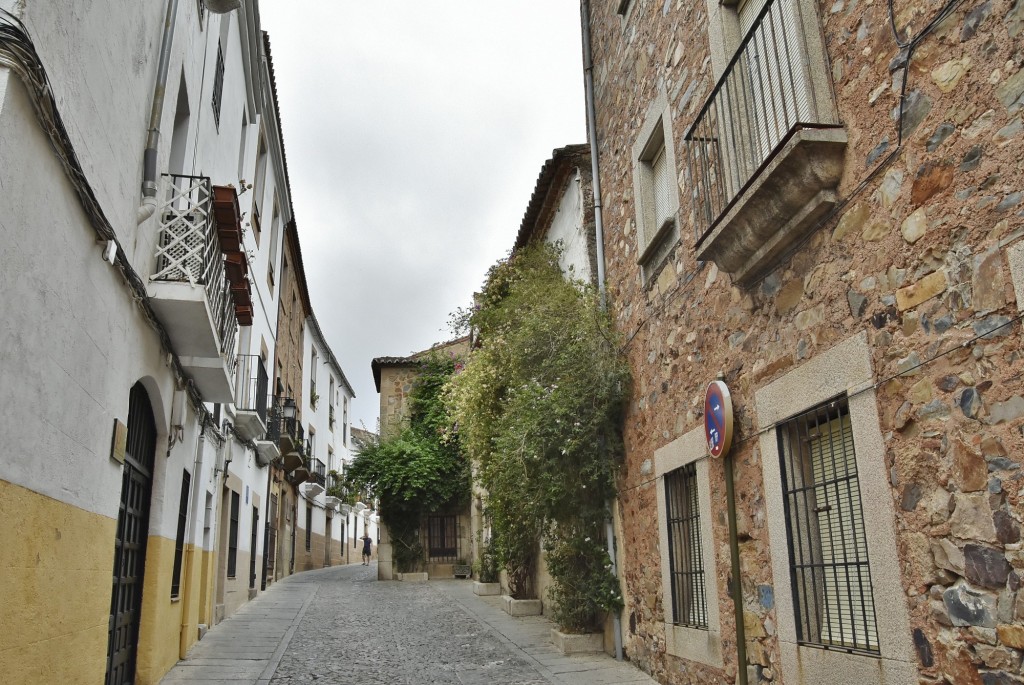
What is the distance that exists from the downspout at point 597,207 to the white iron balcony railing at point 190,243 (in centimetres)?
394

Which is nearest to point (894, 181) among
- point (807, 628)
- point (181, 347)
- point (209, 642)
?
point (807, 628)

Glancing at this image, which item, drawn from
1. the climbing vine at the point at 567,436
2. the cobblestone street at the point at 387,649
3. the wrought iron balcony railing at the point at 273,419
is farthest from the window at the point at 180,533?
the wrought iron balcony railing at the point at 273,419

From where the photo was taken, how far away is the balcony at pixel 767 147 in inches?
170

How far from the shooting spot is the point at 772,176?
4.48 metres

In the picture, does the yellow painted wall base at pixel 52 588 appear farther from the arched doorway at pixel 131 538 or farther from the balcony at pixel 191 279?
the balcony at pixel 191 279

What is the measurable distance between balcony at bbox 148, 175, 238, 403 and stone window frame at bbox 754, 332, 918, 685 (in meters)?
4.54

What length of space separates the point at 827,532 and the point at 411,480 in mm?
18011

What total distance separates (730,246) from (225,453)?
8.61 m

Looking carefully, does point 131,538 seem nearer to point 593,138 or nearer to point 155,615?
point 155,615

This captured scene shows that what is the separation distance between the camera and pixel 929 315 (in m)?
3.65

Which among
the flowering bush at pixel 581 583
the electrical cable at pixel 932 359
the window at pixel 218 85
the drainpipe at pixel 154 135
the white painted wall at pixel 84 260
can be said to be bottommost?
the flowering bush at pixel 581 583

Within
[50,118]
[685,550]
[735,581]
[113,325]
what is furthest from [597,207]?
[50,118]

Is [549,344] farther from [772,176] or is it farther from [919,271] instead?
[919,271]

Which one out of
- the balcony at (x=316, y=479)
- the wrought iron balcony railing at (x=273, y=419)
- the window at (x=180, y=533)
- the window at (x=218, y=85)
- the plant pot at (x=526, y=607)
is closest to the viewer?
the window at (x=180, y=533)
